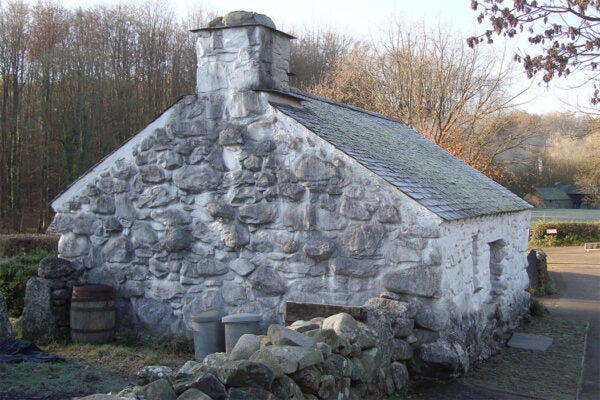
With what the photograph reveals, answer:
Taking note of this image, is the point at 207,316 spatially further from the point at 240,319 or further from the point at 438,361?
the point at 438,361

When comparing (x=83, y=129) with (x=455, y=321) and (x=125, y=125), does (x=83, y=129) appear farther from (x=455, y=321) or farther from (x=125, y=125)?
(x=455, y=321)

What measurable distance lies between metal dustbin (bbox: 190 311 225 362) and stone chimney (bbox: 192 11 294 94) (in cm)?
296

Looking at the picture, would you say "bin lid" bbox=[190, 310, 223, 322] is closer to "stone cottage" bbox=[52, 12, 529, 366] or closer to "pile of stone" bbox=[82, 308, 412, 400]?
"stone cottage" bbox=[52, 12, 529, 366]

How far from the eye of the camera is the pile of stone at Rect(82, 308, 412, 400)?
13.3 feet

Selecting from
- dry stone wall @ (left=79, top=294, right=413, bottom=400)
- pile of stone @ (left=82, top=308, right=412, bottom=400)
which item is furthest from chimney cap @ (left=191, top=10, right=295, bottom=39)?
pile of stone @ (left=82, top=308, right=412, bottom=400)

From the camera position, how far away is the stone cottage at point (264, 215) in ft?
23.4

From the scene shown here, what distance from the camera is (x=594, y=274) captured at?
1866 cm

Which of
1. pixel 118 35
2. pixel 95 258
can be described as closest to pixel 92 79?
pixel 118 35

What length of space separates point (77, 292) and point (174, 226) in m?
1.59

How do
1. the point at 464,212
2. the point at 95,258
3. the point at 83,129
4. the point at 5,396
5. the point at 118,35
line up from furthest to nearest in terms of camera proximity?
1. the point at 118,35
2. the point at 83,129
3. the point at 95,258
4. the point at 464,212
5. the point at 5,396

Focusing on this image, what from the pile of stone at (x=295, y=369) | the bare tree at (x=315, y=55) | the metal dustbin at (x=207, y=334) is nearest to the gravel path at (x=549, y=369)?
the pile of stone at (x=295, y=369)

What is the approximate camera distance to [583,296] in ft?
47.6

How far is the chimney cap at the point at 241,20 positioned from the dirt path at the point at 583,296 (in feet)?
19.3

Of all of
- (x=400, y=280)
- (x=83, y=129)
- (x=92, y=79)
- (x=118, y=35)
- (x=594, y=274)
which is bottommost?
(x=594, y=274)
